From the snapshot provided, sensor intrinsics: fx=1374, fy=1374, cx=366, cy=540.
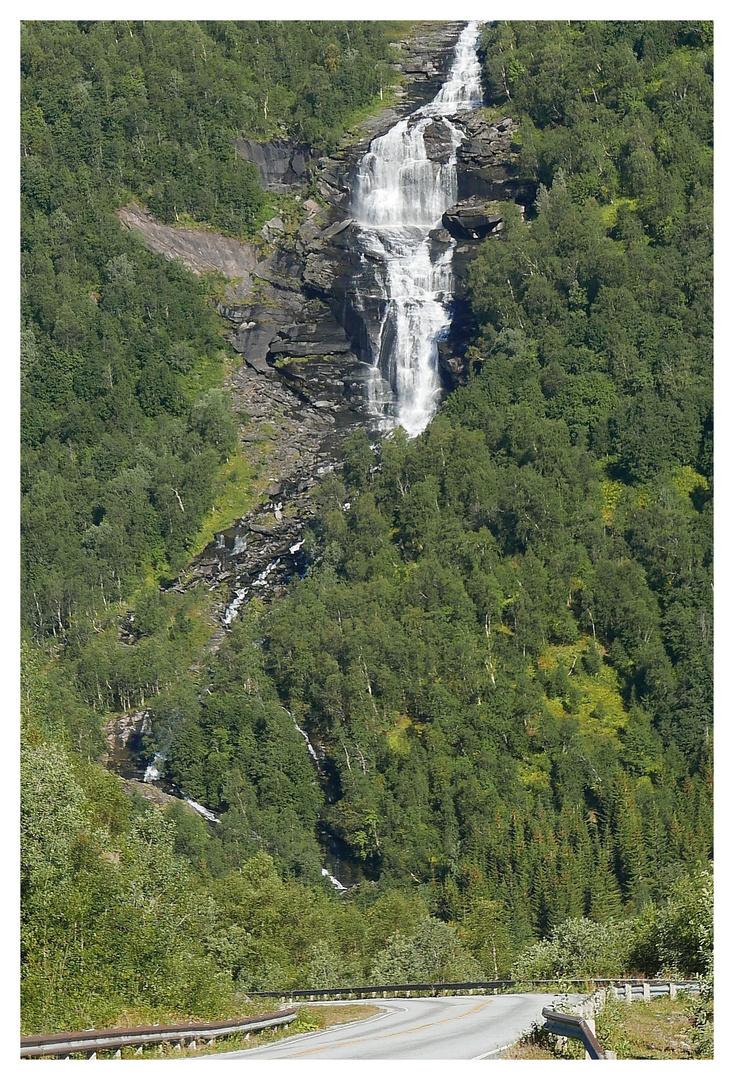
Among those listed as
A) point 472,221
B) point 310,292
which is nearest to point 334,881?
point 310,292

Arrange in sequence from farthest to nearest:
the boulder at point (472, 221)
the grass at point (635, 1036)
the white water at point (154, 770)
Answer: the boulder at point (472, 221), the white water at point (154, 770), the grass at point (635, 1036)

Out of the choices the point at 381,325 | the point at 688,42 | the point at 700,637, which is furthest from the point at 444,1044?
the point at 688,42

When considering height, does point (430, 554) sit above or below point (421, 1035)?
above

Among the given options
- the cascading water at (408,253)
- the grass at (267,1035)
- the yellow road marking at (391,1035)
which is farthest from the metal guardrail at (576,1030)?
the cascading water at (408,253)

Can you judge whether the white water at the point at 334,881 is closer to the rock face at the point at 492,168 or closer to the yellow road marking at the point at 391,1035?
the yellow road marking at the point at 391,1035

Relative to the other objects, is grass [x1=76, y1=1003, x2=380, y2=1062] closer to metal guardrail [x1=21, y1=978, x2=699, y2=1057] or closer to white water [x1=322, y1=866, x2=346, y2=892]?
metal guardrail [x1=21, y1=978, x2=699, y2=1057]

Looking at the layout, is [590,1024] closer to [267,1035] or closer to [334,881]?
[267,1035]

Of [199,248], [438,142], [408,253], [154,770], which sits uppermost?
[438,142]
